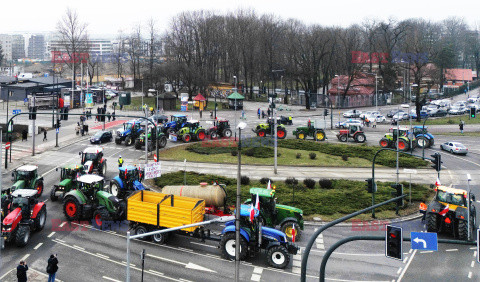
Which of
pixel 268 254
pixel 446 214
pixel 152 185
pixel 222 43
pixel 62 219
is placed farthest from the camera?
pixel 222 43

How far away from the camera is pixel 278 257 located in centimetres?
1961

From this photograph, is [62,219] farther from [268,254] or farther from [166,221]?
[268,254]

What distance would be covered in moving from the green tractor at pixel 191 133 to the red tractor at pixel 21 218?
24.4 m

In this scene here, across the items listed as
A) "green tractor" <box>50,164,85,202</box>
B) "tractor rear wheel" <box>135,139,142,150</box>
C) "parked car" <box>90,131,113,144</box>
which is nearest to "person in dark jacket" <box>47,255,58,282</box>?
"green tractor" <box>50,164,85,202</box>

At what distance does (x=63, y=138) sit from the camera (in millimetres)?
52344

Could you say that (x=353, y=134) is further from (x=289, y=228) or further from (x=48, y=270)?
(x=48, y=270)

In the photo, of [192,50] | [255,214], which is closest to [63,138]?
[255,214]

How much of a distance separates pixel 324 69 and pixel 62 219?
8010 centimetres

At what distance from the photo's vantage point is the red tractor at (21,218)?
20828 millimetres

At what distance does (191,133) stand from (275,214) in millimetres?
26642

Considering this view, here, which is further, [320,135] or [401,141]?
[320,135]

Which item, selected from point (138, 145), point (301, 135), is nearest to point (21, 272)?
point (138, 145)

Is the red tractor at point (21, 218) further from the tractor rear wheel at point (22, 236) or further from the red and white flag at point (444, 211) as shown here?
the red and white flag at point (444, 211)

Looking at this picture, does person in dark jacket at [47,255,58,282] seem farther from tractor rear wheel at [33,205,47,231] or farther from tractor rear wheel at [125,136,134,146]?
tractor rear wheel at [125,136,134,146]
